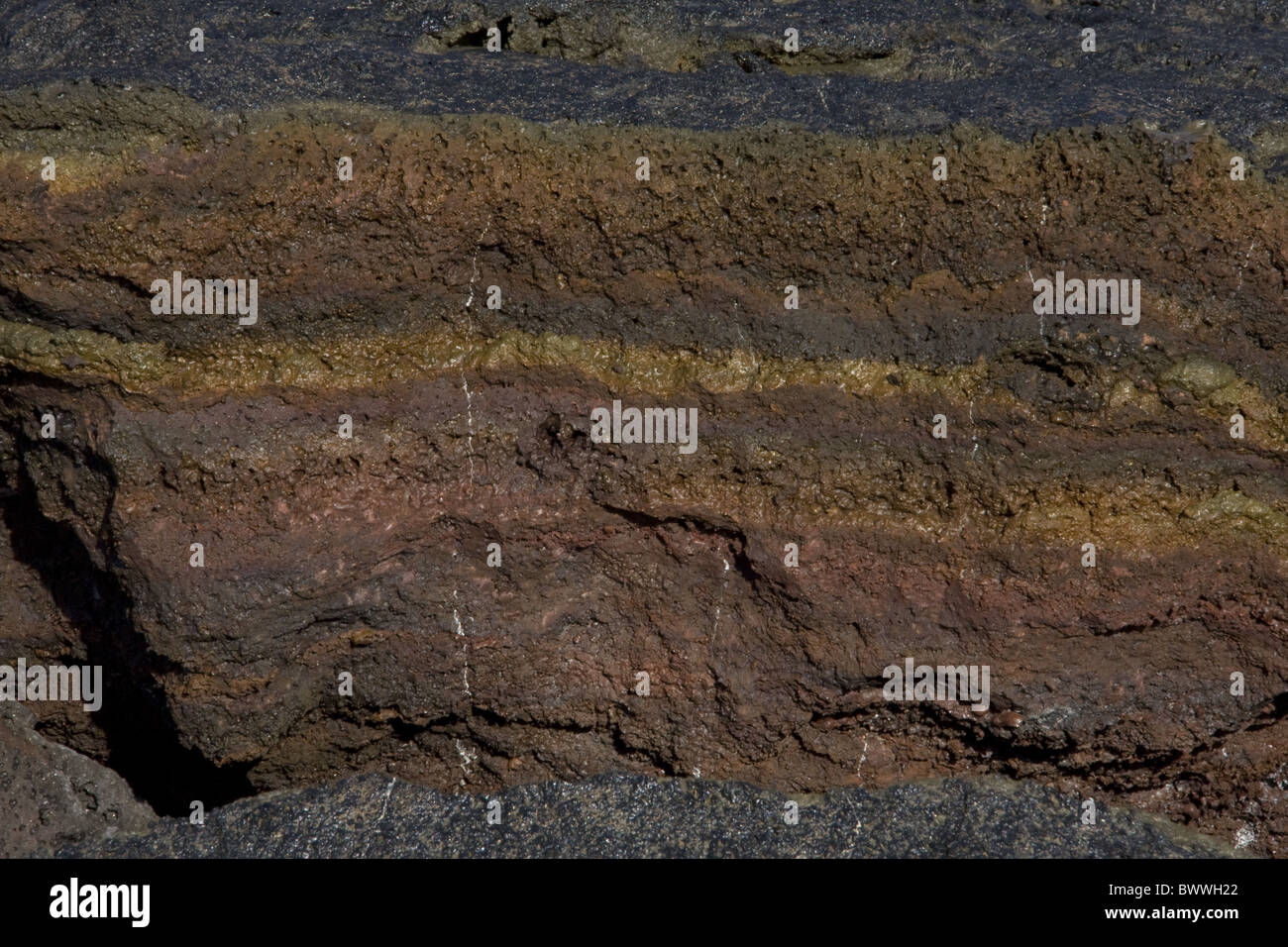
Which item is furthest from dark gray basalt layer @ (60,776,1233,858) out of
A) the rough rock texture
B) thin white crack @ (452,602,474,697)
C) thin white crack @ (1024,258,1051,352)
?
thin white crack @ (1024,258,1051,352)

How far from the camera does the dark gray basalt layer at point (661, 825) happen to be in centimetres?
290

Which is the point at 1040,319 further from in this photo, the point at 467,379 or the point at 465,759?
the point at 465,759

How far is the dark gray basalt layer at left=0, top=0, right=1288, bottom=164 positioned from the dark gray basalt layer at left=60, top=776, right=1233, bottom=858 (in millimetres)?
1633

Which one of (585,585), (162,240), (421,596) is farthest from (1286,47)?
(162,240)

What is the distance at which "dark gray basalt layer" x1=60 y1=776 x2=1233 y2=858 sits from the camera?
2.90m

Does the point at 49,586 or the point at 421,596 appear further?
the point at 49,586

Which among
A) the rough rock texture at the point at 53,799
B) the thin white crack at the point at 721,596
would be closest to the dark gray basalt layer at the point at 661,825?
the rough rock texture at the point at 53,799

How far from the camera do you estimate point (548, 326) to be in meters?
2.78

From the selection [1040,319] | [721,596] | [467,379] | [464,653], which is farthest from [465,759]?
[1040,319]

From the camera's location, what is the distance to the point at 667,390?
2.80 metres

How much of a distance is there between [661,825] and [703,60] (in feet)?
6.18

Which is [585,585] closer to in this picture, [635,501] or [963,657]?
[635,501]

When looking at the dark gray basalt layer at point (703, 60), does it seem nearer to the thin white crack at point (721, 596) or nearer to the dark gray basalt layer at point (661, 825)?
the thin white crack at point (721, 596)

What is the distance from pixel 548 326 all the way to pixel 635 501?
18.2 inches
